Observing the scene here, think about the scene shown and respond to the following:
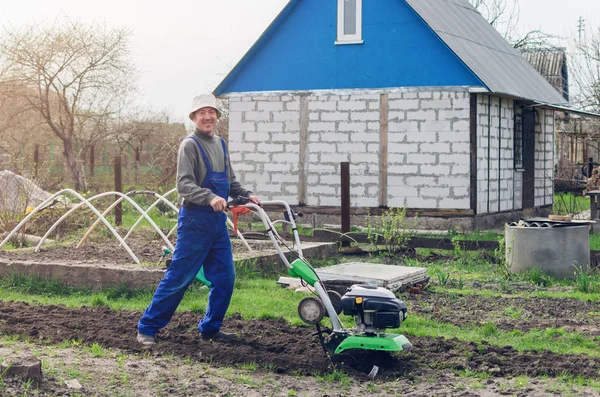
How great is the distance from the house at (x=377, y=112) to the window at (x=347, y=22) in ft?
0.07

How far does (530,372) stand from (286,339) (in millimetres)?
2013

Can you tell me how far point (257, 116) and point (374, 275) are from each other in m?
10.2

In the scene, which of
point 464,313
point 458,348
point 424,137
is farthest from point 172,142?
point 458,348

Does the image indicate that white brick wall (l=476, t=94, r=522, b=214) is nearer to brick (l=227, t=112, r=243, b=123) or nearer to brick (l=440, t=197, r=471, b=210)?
brick (l=440, t=197, r=471, b=210)

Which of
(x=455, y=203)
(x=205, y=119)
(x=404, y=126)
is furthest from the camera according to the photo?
(x=404, y=126)

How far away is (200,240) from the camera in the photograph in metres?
7.49

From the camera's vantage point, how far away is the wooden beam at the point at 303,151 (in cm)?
1934

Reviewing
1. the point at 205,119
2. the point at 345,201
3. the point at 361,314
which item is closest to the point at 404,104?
the point at 345,201

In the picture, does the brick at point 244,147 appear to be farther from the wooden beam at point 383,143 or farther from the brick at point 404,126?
the brick at point 404,126

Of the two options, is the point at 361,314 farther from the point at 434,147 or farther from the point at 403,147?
the point at 403,147

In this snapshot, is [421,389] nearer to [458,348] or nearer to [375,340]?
[375,340]

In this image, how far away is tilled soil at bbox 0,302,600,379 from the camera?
6.76 metres

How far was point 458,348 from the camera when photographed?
734cm

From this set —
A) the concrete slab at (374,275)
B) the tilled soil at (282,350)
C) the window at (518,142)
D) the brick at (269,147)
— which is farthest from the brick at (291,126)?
the tilled soil at (282,350)
